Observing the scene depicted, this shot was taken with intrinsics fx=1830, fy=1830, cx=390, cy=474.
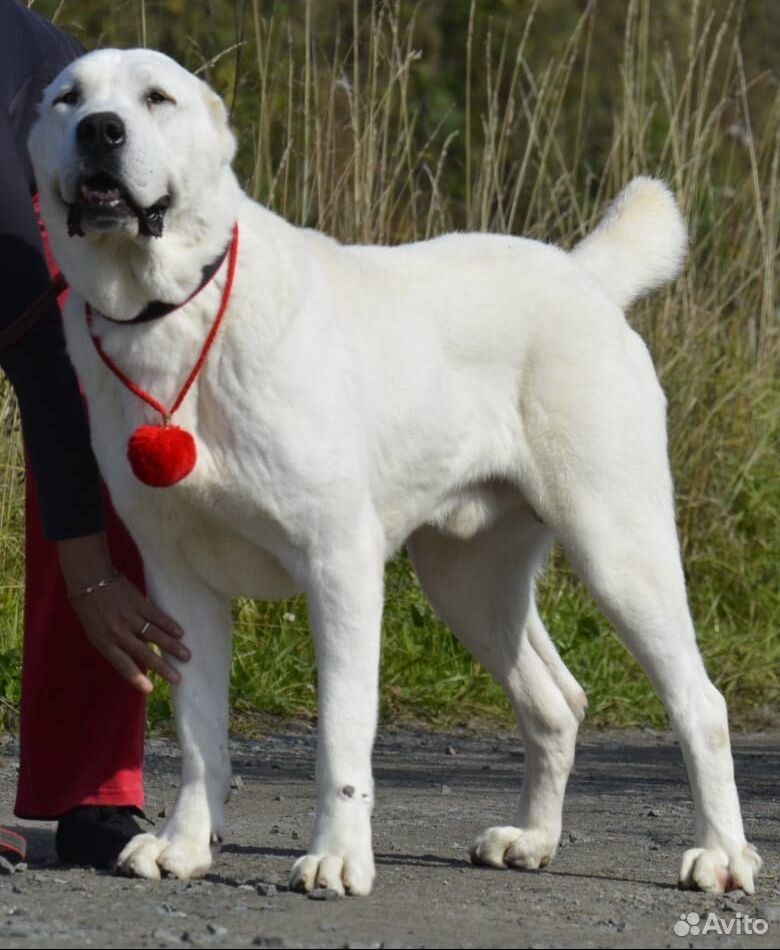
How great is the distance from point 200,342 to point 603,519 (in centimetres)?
87

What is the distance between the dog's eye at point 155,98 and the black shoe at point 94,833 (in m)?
1.31

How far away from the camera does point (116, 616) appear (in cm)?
329

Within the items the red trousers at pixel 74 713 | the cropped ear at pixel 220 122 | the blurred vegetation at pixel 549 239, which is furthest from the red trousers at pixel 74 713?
the blurred vegetation at pixel 549 239

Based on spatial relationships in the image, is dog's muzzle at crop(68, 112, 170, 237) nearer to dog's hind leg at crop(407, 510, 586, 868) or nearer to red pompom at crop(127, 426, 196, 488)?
red pompom at crop(127, 426, 196, 488)

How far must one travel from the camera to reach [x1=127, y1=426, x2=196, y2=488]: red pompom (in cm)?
298

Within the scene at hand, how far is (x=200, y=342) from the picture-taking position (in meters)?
3.09

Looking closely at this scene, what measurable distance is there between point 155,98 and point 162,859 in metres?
1.30

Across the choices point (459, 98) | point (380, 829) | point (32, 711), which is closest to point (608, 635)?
point (380, 829)

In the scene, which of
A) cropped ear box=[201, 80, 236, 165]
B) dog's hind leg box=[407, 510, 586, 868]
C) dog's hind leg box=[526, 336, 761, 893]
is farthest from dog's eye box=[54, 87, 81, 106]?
dog's hind leg box=[407, 510, 586, 868]

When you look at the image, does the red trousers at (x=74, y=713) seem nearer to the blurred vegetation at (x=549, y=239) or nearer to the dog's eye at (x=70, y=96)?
the dog's eye at (x=70, y=96)

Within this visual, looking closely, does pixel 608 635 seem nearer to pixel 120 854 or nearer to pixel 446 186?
pixel 446 186

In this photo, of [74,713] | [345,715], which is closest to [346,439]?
[345,715]

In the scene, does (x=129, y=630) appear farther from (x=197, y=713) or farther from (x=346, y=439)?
(x=346, y=439)

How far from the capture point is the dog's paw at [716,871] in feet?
10.5
